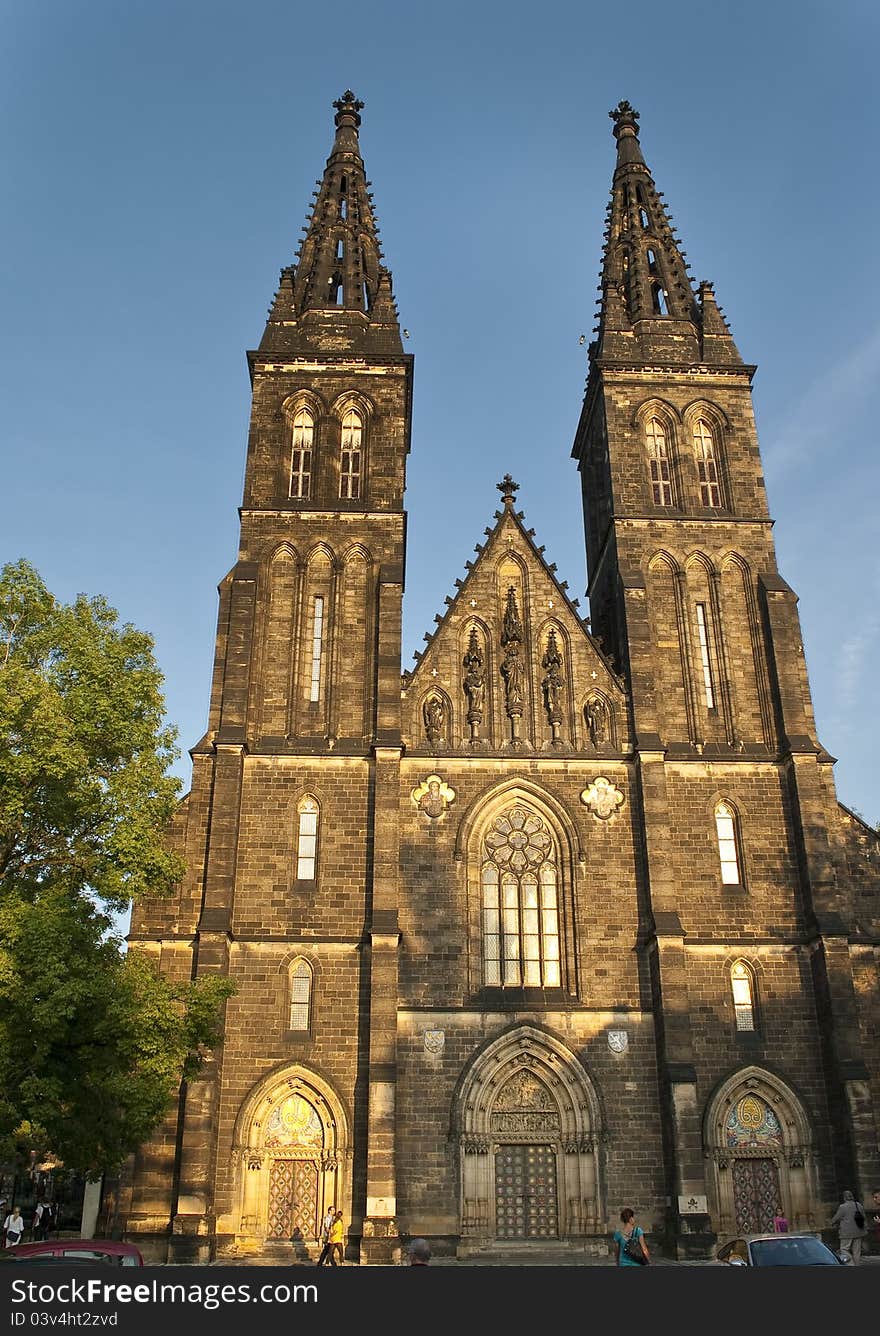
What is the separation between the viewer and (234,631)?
2931 cm

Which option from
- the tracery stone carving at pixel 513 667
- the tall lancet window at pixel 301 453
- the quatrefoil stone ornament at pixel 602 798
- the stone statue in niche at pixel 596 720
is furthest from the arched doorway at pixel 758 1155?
A: the tall lancet window at pixel 301 453

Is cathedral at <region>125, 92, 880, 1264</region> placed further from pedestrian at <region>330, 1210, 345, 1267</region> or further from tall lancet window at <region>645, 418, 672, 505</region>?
pedestrian at <region>330, 1210, 345, 1267</region>

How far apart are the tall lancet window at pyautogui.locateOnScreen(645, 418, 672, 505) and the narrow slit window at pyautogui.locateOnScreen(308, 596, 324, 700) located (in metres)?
9.86

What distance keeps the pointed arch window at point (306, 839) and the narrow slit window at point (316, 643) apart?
3.03m

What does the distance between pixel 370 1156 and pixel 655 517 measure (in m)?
17.7

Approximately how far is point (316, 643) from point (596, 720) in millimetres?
7363

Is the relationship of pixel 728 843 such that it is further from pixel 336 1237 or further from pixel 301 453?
pixel 301 453

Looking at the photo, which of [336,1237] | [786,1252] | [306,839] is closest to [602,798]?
[306,839]

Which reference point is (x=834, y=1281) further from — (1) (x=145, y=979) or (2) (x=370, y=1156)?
(2) (x=370, y=1156)

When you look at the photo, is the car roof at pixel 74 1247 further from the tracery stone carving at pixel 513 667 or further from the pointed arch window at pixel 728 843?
the pointed arch window at pixel 728 843

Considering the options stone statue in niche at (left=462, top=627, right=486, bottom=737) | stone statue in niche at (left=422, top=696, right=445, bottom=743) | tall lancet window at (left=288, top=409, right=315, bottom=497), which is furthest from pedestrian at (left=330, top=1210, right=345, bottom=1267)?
tall lancet window at (left=288, top=409, right=315, bottom=497)

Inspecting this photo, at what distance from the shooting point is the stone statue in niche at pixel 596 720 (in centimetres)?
2880

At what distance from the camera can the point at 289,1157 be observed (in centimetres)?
2456

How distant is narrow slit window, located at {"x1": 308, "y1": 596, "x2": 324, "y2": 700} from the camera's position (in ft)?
96.3
